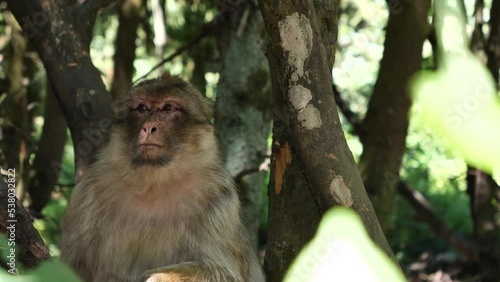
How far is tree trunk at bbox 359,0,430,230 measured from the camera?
14.9 ft

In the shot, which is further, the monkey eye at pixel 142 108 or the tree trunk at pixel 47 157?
the tree trunk at pixel 47 157

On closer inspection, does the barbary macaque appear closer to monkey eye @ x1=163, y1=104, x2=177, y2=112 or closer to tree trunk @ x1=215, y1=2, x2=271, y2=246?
monkey eye @ x1=163, y1=104, x2=177, y2=112

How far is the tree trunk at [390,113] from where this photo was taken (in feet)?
14.9

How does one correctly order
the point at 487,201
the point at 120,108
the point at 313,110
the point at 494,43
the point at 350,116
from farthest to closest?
the point at 487,201 < the point at 494,43 < the point at 350,116 < the point at 120,108 < the point at 313,110

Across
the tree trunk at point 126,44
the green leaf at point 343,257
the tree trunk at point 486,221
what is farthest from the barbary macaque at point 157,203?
the tree trunk at point 486,221

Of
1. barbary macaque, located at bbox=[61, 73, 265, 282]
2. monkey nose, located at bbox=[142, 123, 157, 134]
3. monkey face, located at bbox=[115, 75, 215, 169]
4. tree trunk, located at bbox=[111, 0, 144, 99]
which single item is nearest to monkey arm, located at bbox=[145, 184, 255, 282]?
barbary macaque, located at bbox=[61, 73, 265, 282]

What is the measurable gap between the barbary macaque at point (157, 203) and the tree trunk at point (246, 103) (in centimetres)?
149

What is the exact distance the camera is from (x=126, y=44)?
19.9 ft

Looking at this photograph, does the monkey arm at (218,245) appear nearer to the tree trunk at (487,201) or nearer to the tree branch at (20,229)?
the tree branch at (20,229)

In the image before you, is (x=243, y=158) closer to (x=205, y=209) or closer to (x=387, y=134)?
(x=387, y=134)

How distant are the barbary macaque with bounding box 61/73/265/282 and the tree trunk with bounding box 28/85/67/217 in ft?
8.28

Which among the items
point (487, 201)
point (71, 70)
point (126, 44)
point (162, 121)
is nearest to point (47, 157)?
point (126, 44)

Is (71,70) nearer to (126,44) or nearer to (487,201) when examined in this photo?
(126,44)

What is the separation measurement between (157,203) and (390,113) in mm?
1848
